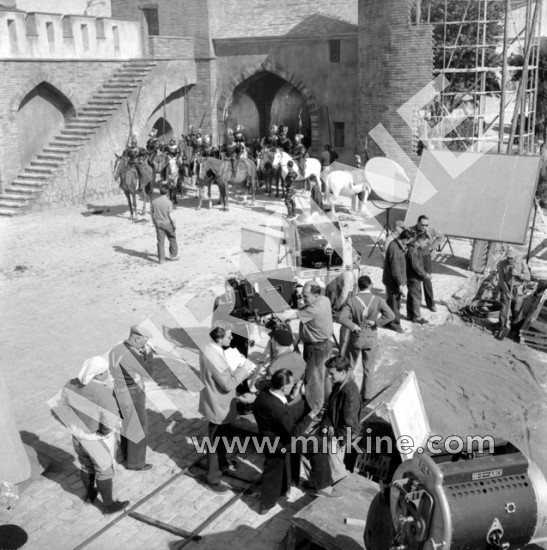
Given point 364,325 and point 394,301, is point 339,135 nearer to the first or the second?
point 394,301

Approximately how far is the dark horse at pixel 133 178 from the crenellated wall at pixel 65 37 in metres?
4.34

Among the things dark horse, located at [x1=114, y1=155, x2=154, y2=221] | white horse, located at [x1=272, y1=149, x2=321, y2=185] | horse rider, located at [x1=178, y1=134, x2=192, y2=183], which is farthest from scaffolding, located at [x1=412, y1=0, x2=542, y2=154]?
dark horse, located at [x1=114, y1=155, x2=154, y2=221]

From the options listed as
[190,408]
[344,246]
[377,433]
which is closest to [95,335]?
[190,408]

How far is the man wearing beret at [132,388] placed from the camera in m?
6.95

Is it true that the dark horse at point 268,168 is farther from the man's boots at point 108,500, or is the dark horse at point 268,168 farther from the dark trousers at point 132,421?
the man's boots at point 108,500

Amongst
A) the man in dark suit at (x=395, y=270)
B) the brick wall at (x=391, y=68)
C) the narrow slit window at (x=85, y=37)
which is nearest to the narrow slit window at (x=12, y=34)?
the narrow slit window at (x=85, y=37)

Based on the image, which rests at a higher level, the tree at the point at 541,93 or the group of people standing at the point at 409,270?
the tree at the point at 541,93

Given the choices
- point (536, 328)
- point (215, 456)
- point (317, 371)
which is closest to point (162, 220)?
point (317, 371)

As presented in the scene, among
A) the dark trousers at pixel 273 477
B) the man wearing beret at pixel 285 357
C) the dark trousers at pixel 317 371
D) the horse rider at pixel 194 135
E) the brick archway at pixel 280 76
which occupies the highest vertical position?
the brick archway at pixel 280 76

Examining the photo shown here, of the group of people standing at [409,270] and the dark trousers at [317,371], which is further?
the group of people standing at [409,270]

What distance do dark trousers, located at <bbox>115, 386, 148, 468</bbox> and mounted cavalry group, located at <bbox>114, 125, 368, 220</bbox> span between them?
1077cm

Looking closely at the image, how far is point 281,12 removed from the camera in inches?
1001

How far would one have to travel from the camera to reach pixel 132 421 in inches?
280

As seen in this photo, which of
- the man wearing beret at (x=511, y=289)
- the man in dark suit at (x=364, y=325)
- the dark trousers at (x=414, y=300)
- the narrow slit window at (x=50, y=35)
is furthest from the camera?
the narrow slit window at (x=50, y=35)
